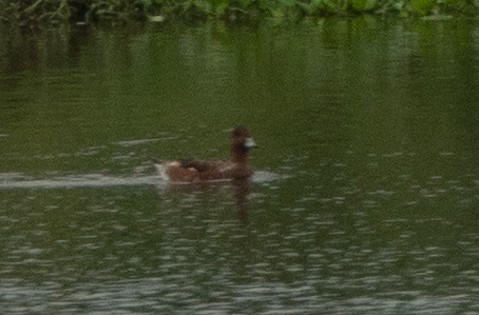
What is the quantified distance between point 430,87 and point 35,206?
1029 centimetres

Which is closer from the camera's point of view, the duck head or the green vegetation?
the duck head

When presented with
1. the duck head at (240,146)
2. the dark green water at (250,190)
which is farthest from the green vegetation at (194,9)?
the duck head at (240,146)

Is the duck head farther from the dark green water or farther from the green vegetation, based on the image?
the green vegetation

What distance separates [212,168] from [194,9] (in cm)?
2631

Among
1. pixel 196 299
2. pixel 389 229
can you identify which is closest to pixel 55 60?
pixel 389 229

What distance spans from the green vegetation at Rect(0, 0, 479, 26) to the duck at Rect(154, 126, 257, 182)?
924 inches

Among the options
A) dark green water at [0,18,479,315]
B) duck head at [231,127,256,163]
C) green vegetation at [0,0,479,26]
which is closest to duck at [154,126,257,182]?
duck head at [231,127,256,163]

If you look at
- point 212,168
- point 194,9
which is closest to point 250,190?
point 212,168

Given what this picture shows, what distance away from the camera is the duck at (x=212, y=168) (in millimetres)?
19656

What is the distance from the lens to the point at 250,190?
1920 centimetres

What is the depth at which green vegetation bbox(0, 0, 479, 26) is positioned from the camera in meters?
43.7

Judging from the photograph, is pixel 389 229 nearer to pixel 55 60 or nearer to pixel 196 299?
pixel 196 299

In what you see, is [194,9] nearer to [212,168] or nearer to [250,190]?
[212,168]

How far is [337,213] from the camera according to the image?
17.6 meters
